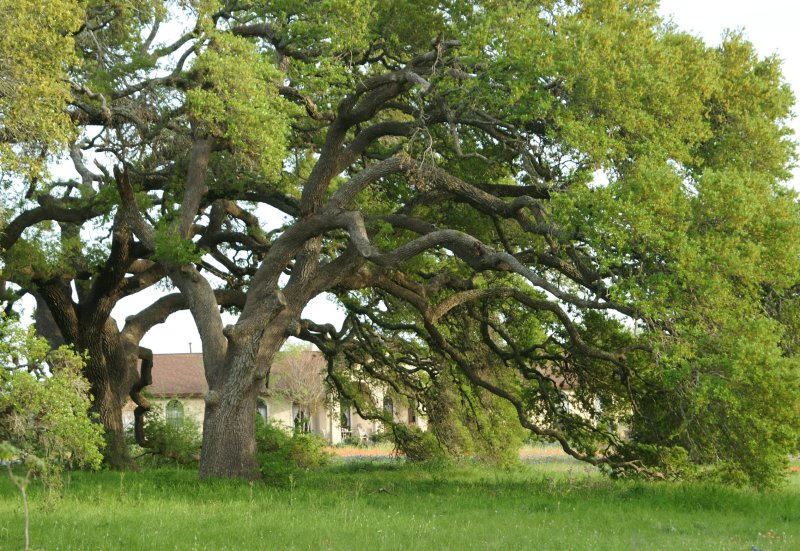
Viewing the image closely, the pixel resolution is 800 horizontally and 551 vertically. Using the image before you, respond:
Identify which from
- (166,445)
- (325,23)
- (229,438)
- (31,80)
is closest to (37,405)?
(31,80)

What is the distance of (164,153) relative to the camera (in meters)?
20.5

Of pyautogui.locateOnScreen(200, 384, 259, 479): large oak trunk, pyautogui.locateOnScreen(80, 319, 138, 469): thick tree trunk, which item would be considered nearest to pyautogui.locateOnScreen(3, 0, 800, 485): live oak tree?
pyautogui.locateOnScreen(200, 384, 259, 479): large oak trunk

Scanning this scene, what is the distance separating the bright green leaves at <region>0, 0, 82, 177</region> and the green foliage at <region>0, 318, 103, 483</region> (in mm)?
2553

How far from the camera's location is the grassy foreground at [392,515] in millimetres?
11352

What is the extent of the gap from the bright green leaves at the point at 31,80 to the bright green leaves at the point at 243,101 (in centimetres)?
343

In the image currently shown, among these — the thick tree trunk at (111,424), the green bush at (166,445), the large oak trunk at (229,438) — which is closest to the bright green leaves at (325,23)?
the large oak trunk at (229,438)

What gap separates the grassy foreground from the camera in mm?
11352

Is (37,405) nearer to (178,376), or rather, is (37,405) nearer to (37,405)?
(37,405)

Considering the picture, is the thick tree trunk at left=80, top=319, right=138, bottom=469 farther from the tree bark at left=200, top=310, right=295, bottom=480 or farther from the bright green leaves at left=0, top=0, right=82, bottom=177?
the bright green leaves at left=0, top=0, right=82, bottom=177

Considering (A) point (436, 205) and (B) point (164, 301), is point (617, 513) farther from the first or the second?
(B) point (164, 301)

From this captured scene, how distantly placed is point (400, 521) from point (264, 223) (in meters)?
12.4

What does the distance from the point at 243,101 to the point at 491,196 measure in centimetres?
493

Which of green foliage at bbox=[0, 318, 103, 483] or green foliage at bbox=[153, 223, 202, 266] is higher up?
green foliage at bbox=[153, 223, 202, 266]

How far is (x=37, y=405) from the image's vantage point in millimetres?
10828
